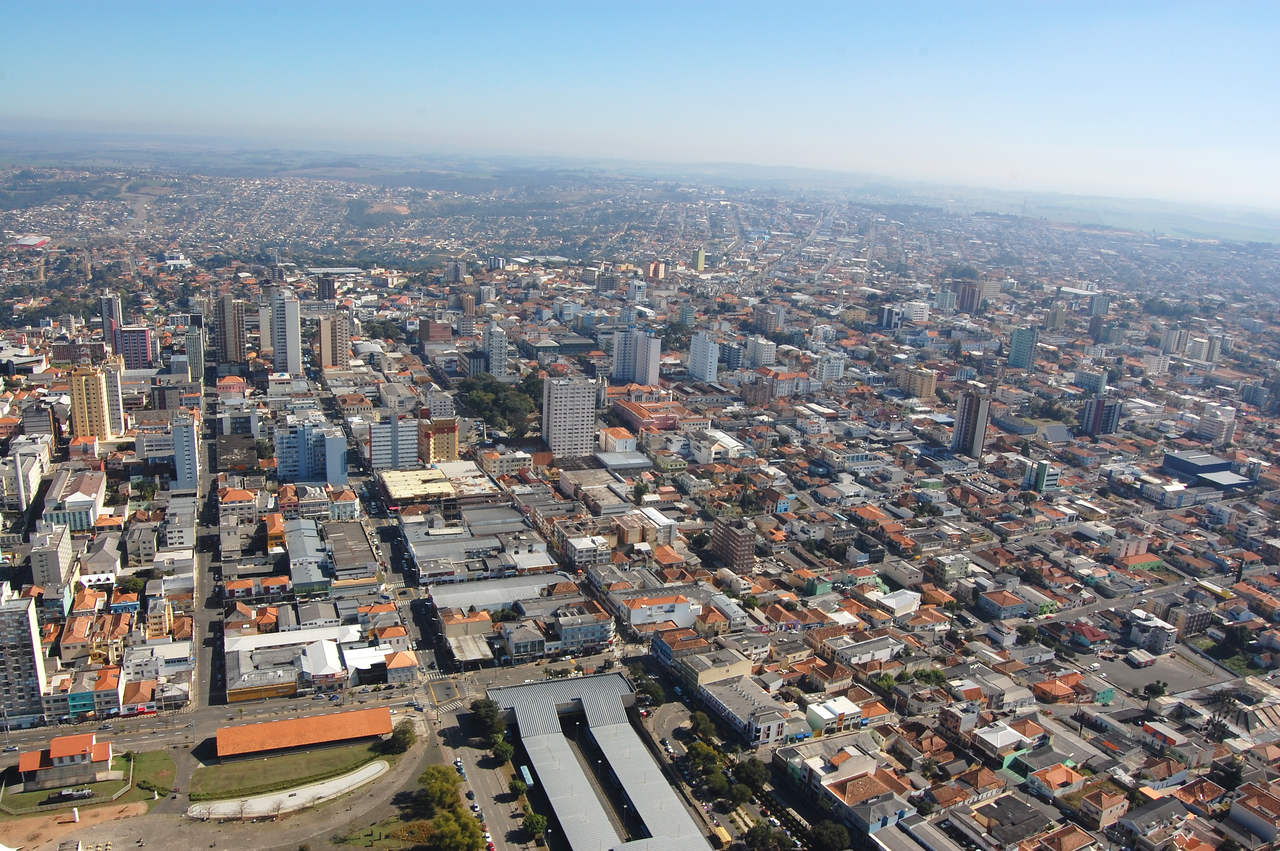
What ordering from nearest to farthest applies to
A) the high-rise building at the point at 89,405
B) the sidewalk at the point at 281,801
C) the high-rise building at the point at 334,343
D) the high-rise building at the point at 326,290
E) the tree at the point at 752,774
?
the sidewalk at the point at 281,801
the tree at the point at 752,774
the high-rise building at the point at 89,405
the high-rise building at the point at 334,343
the high-rise building at the point at 326,290

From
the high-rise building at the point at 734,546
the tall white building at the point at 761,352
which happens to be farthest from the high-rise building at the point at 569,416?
the tall white building at the point at 761,352

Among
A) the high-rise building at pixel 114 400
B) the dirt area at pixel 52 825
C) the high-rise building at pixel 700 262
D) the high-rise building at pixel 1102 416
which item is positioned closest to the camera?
the dirt area at pixel 52 825

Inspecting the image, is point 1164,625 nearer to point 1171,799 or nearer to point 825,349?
point 1171,799

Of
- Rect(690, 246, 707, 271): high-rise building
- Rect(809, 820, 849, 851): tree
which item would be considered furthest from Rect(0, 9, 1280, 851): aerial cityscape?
Rect(690, 246, 707, 271): high-rise building

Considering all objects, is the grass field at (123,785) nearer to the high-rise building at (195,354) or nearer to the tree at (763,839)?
the tree at (763,839)

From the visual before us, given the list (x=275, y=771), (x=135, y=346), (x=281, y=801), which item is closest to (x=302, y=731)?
(x=275, y=771)
